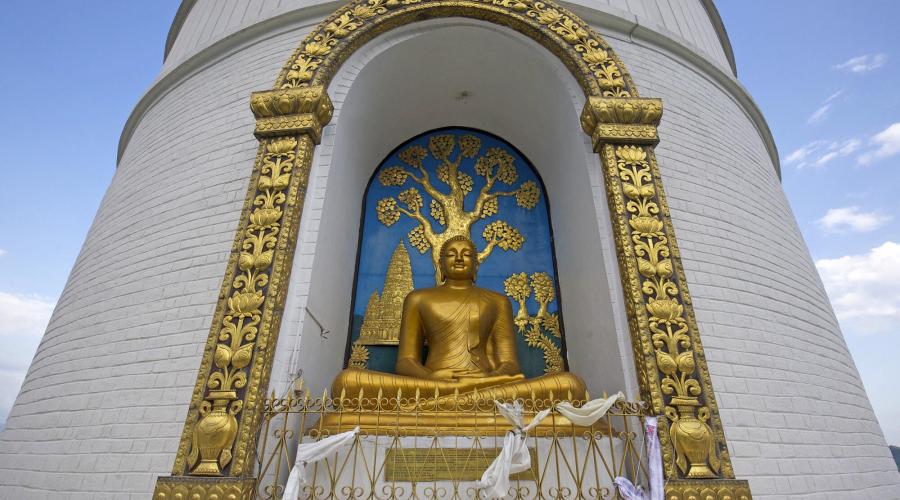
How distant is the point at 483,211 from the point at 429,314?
1.67m

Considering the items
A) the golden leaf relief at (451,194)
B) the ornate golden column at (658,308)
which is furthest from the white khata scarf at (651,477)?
the golden leaf relief at (451,194)

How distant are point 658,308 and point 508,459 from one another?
1427 mm

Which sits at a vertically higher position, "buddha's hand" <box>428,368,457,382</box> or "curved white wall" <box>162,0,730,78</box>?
"curved white wall" <box>162,0,730,78</box>

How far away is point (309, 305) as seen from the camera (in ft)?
11.7

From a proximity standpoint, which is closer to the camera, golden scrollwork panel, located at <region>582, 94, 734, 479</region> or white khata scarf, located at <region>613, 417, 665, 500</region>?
white khata scarf, located at <region>613, 417, 665, 500</region>

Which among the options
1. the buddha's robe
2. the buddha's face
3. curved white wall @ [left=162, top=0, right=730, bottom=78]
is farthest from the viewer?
curved white wall @ [left=162, top=0, right=730, bottom=78]

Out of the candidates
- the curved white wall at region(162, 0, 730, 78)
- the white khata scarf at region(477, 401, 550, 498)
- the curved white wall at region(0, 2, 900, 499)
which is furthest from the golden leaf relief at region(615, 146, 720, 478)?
the curved white wall at region(162, 0, 730, 78)

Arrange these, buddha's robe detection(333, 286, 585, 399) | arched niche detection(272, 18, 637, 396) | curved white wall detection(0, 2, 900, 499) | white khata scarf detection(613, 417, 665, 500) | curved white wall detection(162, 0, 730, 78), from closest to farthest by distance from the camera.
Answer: white khata scarf detection(613, 417, 665, 500) < curved white wall detection(0, 2, 900, 499) < arched niche detection(272, 18, 637, 396) < buddha's robe detection(333, 286, 585, 399) < curved white wall detection(162, 0, 730, 78)

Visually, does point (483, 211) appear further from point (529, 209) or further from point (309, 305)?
point (309, 305)

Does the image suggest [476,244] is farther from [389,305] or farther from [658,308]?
[658,308]

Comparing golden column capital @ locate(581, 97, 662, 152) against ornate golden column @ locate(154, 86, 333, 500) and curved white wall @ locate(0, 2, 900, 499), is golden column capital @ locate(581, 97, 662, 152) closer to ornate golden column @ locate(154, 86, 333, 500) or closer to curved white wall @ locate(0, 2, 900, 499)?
curved white wall @ locate(0, 2, 900, 499)

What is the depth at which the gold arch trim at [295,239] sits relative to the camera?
2705mm

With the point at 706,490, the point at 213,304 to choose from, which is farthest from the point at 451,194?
A: the point at 706,490

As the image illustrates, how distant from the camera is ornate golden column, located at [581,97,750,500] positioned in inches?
108
